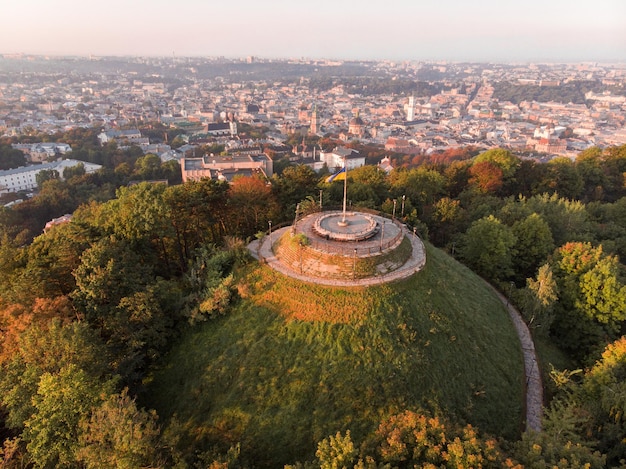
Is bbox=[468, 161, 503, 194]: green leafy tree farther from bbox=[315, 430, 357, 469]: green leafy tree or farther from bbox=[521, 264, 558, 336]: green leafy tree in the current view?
bbox=[315, 430, 357, 469]: green leafy tree

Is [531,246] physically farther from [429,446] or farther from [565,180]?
[565,180]

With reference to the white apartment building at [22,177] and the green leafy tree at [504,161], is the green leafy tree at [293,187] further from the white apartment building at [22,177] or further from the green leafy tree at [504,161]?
the white apartment building at [22,177]

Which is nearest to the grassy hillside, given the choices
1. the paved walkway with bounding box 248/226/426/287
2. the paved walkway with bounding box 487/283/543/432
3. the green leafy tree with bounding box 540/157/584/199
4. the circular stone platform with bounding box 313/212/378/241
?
the paved walkway with bounding box 248/226/426/287

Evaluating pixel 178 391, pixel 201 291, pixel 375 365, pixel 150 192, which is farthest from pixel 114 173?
pixel 375 365

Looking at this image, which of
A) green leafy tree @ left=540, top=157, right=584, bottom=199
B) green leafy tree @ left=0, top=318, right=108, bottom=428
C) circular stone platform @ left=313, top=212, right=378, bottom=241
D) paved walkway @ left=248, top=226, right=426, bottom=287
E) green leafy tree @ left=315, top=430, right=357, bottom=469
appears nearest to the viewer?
green leafy tree @ left=315, top=430, right=357, bottom=469

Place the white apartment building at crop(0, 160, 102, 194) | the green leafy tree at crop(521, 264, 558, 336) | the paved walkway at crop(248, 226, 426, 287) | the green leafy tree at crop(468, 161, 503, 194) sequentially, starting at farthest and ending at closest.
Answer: the white apartment building at crop(0, 160, 102, 194), the green leafy tree at crop(468, 161, 503, 194), the green leafy tree at crop(521, 264, 558, 336), the paved walkway at crop(248, 226, 426, 287)

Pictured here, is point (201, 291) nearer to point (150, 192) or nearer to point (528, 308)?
point (150, 192)

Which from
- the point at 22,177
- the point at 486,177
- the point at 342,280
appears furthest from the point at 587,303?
the point at 22,177
